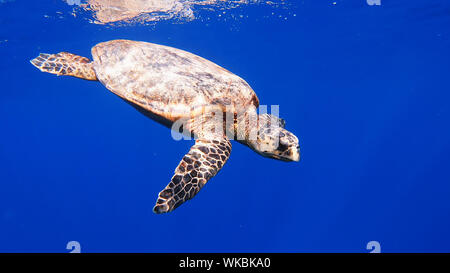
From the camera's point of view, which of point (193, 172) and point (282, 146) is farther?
point (282, 146)

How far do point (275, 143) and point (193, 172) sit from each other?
1661 mm

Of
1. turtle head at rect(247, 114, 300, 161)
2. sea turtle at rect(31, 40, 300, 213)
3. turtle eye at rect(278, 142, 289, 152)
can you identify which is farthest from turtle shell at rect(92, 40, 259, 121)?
turtle eye at rect(278, 142, 289, 152)

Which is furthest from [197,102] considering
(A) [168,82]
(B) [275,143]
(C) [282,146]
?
(C) [282,146]

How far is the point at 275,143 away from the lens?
16.2ft

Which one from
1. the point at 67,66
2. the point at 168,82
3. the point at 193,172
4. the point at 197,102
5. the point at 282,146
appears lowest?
the point at 193,172

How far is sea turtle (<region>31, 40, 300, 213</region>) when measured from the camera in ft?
16.2

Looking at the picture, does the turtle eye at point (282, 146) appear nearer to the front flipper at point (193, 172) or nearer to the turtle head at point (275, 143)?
the turtle head at point (275, 143)

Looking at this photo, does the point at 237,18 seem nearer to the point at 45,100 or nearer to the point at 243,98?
the point at 243,98

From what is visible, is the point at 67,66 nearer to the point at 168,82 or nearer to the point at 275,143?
the point at 168,82

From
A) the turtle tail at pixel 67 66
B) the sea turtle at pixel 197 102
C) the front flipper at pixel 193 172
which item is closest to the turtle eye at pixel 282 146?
the sea turtle at pixel 197 102

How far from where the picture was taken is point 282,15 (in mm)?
17219

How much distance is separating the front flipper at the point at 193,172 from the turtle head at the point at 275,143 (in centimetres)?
64

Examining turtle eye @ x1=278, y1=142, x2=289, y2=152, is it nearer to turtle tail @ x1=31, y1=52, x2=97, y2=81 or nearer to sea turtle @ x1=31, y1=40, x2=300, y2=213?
sea turtle @ x1=31, y1=40, x2=300, y2=213
